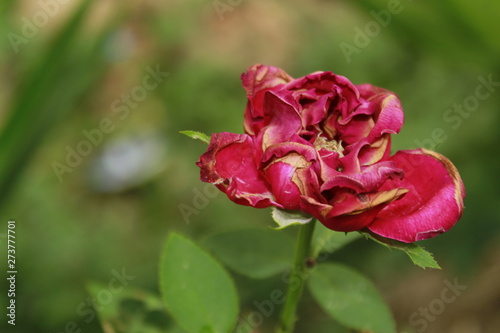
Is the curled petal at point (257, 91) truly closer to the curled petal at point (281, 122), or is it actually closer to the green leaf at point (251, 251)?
the curled petal at point (281, 122)

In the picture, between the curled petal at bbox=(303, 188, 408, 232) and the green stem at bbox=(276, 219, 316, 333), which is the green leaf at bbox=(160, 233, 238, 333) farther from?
the curled petal at bbox=(303, 188, 408, 232)

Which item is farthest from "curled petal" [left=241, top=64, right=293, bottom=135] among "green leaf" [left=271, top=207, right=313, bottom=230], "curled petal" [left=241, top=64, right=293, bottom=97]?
"green leaf" [left=271, top=207, right=313, bottom=230]

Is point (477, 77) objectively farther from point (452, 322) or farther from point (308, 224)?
point (308, 224)

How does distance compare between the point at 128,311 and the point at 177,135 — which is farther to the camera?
the point at 177,135

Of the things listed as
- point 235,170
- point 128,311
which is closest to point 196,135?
point 235,170

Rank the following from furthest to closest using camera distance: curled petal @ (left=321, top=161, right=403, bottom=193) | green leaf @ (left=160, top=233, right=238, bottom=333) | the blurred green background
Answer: the blurred green background
green leaf @ (left=160, top=233, right=238, bottom=333)
curled petal @ (left=321, top=161, right=403, bottom=193)

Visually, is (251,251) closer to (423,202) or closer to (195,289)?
(195,289)
